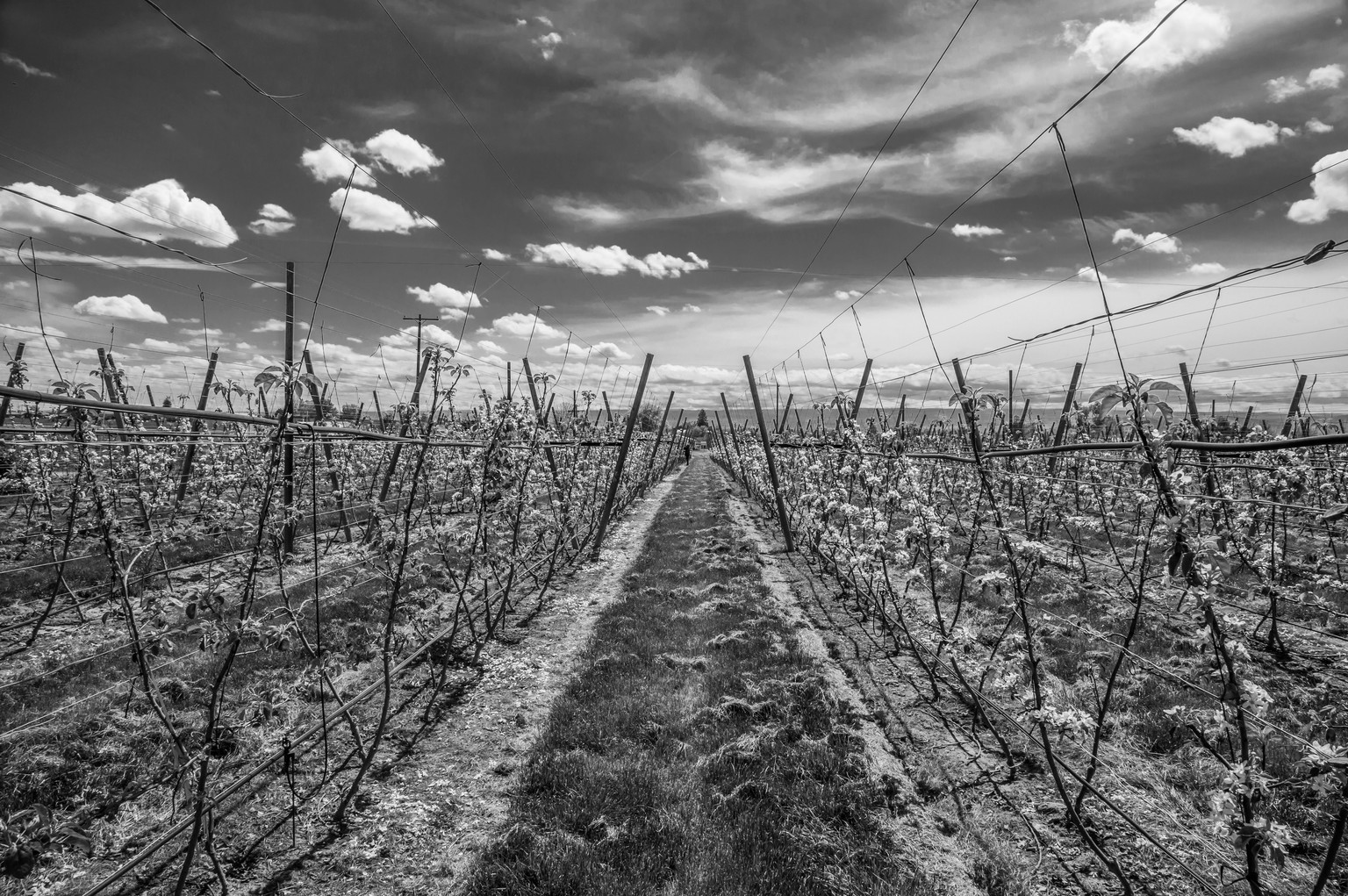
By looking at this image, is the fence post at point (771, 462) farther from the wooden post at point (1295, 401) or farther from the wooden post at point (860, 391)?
the wooden post at point (1295, 401)

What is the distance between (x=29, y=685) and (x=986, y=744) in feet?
26.6

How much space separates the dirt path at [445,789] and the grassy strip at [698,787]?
228 millimetres

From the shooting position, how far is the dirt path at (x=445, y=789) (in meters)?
3.19

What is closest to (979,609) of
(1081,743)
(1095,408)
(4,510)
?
(1081,743)

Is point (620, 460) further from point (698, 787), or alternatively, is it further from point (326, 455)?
point (698, 787)

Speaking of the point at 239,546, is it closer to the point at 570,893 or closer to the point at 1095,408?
the point at 570,893

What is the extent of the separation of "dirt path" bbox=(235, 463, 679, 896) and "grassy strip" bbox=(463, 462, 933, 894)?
228 millimetres

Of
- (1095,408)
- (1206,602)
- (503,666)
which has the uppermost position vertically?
(1095,408)

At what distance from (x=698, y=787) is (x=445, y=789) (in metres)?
1.79

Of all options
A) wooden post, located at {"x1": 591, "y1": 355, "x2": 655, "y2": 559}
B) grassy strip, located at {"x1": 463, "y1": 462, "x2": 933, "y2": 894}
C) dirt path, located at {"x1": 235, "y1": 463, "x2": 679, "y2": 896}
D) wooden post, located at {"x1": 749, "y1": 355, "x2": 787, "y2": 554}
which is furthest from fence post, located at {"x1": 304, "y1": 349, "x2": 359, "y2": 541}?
wooden post, located at {"x1": 749, "y1": 355, "x2": 787, "y2": 554}

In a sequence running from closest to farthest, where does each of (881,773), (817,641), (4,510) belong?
(881,773)
(817,641)
(4,510)

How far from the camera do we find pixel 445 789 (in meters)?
4.00

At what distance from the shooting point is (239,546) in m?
10.3

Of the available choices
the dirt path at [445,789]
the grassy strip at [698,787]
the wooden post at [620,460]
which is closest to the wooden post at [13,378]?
the dirt path at [445,789]
